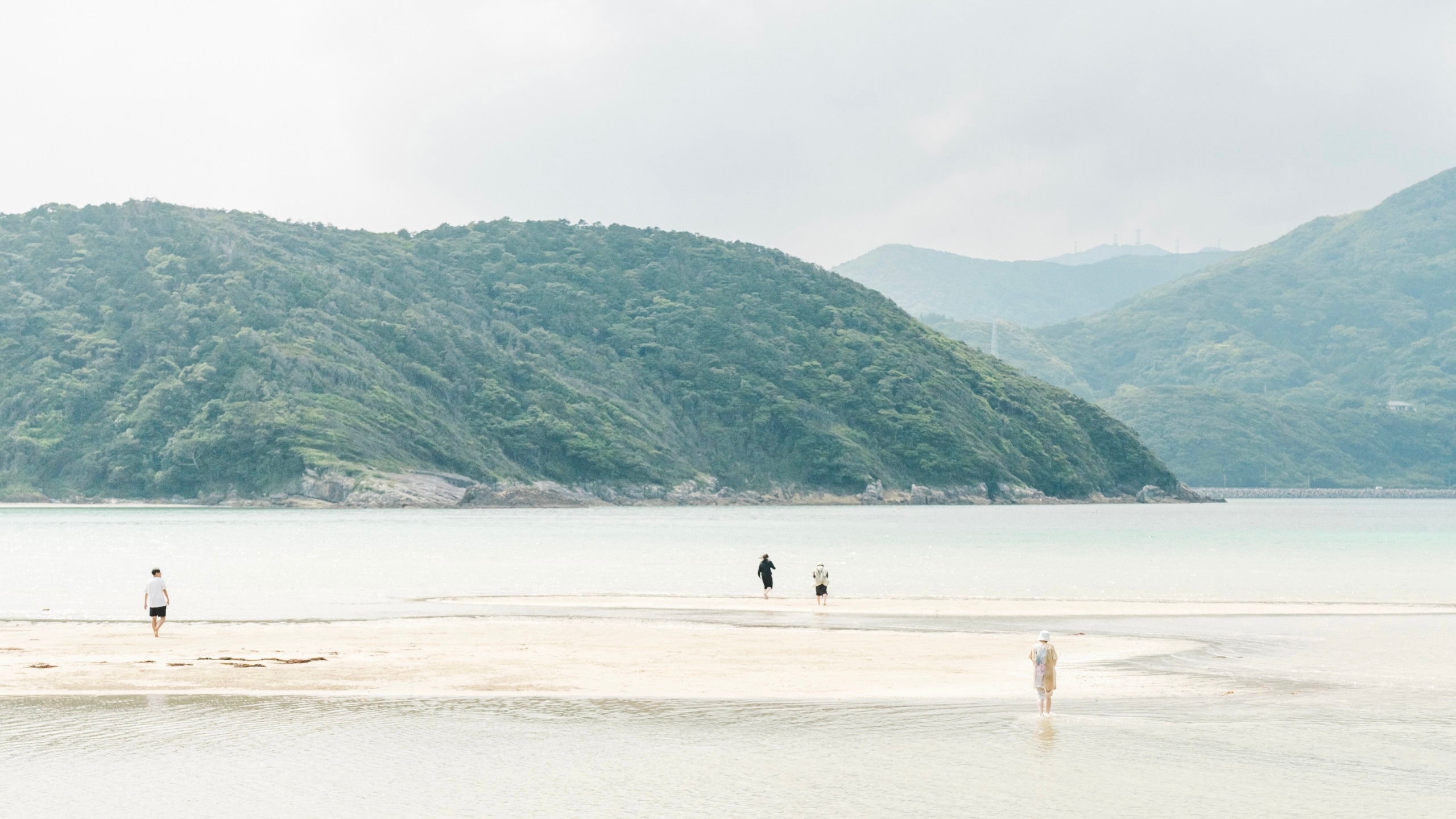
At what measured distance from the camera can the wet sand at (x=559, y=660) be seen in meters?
27.5

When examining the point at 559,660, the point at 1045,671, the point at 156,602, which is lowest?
the point at 559,660

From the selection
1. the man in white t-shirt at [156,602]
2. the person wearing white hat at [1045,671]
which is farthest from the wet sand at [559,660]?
the person wearing white hat at [1045,671]

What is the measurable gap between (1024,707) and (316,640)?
65.9 feet

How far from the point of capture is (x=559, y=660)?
3206 centimetres

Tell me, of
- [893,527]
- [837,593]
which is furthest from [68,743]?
[893,527]

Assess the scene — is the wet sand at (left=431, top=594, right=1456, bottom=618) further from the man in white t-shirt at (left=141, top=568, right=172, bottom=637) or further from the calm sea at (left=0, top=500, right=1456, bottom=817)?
the man in white t-shirt at (left=141, top=568, right=172, bottom=637)

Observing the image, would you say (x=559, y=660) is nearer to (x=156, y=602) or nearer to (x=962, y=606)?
(x=156, y=602)

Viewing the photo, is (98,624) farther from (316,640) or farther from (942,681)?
(942,681)

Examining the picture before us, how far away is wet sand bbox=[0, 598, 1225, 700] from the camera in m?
27.5

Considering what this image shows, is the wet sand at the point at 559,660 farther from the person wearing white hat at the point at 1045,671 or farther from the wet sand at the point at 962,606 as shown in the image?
the wet sand at the point at 962,606

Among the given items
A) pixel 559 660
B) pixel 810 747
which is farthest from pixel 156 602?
pixel 810 747

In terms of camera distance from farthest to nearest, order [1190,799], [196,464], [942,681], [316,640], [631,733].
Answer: [196,464], [316,640], [942,681], [631,733], [1190,799]

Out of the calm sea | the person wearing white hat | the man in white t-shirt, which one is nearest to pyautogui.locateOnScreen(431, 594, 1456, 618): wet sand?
the calm sea

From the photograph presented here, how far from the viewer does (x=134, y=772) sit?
1950 centimetres
